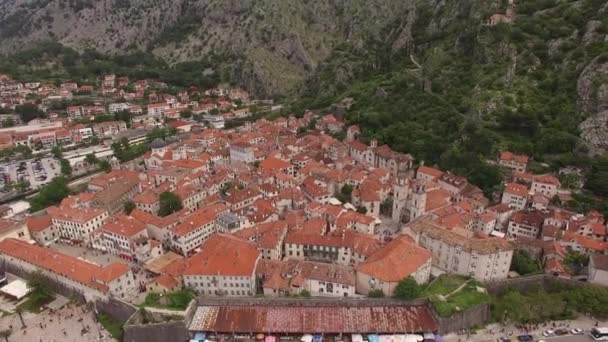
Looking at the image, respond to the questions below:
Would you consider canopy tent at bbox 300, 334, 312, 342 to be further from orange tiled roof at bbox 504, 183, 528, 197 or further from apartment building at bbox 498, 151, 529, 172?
apartment building at bbox 498, 151, 529, 172

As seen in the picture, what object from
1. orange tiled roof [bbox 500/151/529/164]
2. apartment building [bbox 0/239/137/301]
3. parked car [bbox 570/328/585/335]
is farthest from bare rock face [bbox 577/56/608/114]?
apartment building [bbox 0/239/137/301]

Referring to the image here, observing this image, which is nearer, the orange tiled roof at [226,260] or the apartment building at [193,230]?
the orange tiled roof at [226,260]

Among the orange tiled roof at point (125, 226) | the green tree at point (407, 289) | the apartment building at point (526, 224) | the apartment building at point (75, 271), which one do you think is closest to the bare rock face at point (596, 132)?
the apartment building at point (526, 224)

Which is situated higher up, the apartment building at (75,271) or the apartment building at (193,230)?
the apartment building at (193,230)

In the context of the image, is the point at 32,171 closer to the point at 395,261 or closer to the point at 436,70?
the point at 395,261

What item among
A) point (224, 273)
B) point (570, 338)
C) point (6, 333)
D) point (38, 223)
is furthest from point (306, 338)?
point (38, 223)

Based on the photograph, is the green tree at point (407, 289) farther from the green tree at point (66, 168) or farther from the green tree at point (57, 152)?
the green tree at point (57, 152)
